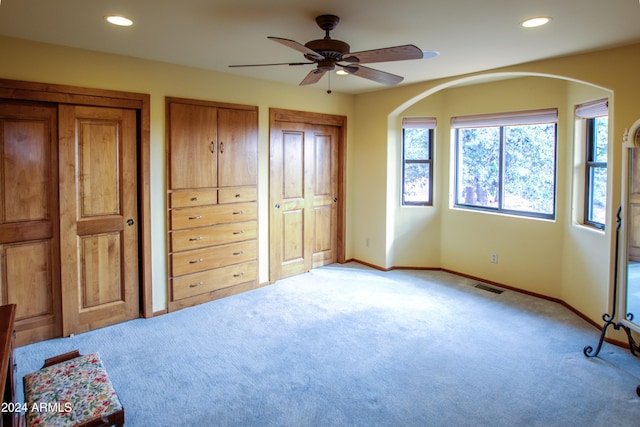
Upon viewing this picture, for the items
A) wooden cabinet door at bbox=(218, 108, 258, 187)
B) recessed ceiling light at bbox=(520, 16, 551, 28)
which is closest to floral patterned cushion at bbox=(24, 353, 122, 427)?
wooden cabinet door at bbox=(218, 108, 258, 187)

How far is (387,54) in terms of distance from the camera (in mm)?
2422

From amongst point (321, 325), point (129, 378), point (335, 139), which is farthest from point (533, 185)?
point (129, 378)

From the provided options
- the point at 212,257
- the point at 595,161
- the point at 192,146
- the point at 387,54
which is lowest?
the point at 212,257

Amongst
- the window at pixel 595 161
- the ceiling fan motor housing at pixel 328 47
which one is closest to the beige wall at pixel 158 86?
the ceiling fan motor housing at pixel 328 47

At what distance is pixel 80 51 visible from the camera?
330 centimetres

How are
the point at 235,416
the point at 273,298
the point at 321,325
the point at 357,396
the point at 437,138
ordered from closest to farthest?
the point at 235,416 → the point at 357,396 → the point at 321,325 → the point at 273,298 → the point at 437,138

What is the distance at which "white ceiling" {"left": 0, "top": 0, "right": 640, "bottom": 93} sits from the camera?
2.40m

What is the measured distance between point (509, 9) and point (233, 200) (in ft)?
9.85

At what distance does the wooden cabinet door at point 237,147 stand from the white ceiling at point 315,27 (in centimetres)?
71

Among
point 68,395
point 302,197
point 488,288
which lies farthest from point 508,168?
point 68,395

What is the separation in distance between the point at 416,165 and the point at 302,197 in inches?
61.0

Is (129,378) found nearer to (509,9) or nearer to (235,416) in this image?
(235,416)

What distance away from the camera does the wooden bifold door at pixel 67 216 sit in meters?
3.12

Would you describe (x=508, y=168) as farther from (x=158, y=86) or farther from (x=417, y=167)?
(x=158, y=86)
